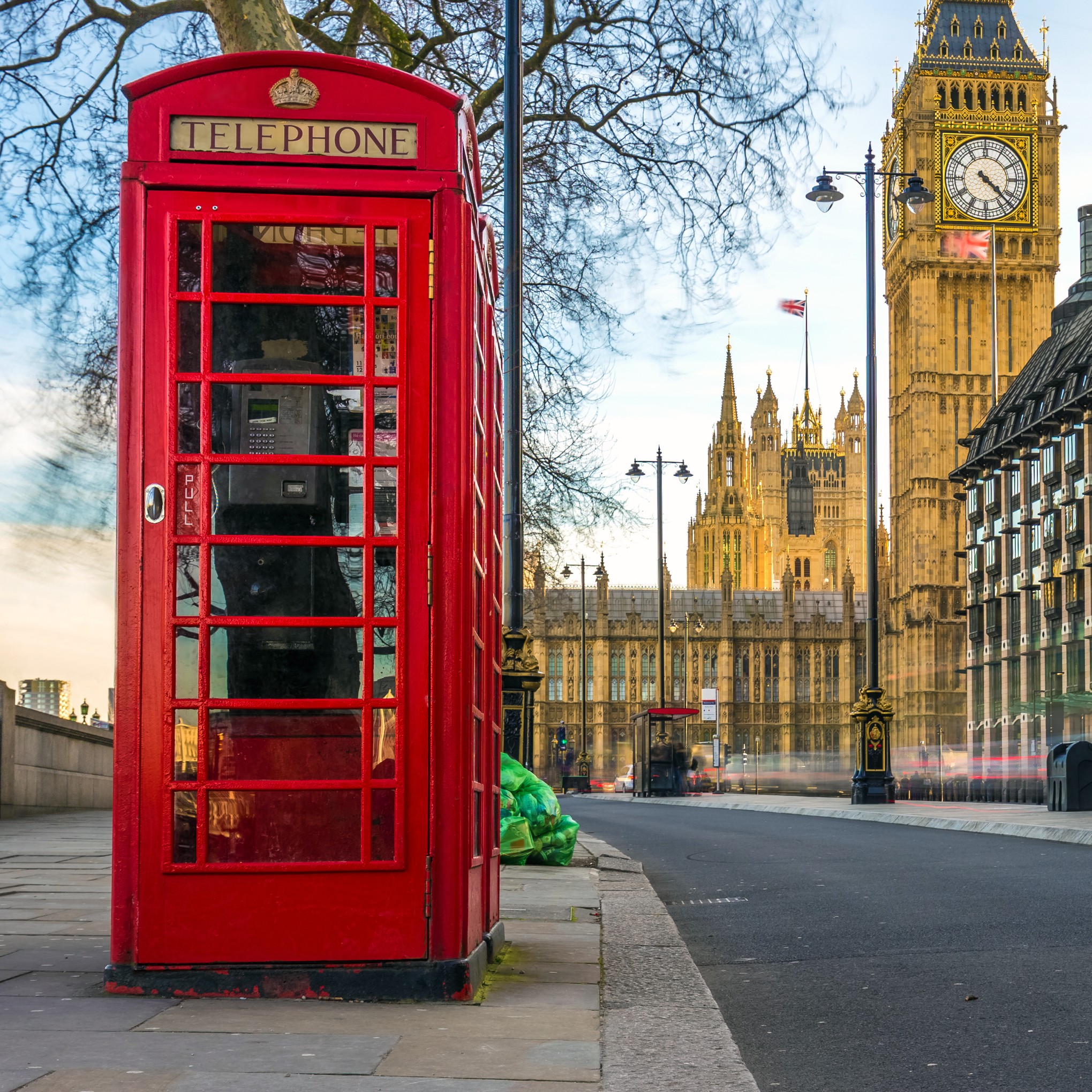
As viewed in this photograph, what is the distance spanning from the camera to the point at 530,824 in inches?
396

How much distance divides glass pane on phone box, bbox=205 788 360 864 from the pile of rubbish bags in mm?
4662

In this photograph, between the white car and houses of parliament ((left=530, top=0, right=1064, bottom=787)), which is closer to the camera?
the white car

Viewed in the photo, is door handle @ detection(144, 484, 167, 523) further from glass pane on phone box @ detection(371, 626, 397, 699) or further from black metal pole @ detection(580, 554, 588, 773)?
black metal pole @ detection(580, 554, 588, 773)

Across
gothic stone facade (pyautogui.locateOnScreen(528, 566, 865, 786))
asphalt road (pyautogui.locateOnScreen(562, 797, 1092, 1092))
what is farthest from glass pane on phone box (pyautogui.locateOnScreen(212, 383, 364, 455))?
gothic stone facade (pyautogui.locateOnScreen(528, 566, 865, 786))

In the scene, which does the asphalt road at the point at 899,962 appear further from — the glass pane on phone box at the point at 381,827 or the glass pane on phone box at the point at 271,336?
the glass pane on phone box at the point at 271,336

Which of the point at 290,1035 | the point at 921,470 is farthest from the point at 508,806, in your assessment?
the point at 921,470

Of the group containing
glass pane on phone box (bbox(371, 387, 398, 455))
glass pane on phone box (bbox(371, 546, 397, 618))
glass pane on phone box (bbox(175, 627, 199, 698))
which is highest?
glass pane on phone box (bbox(371, 387, 398, 455))

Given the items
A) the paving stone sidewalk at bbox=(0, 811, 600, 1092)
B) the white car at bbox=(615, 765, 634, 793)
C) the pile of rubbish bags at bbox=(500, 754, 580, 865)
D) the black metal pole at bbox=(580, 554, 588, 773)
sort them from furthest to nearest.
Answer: the white car at bbox=(615, 765, 634, 793), the black metal pole at bbox=(580, 554, 588, 773), the pile of rubbish bags at bbox=(500, 754, 580, 865), the paving stone sidewalk at bbox=(0, 811, 600, 1092)

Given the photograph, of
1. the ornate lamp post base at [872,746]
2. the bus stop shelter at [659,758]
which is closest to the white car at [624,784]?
the bus stop shelter at [659,758]

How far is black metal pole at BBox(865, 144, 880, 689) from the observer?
25.6 meters

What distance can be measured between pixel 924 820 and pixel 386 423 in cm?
1633

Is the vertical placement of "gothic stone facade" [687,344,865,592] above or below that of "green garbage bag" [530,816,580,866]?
above

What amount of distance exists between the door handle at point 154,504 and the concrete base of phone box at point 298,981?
133 centimetres

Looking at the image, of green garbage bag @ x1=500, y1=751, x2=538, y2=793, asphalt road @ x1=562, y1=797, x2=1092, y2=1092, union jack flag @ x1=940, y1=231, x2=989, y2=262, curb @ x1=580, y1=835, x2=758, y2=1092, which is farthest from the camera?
union jack flag @ x1=940, y1=231, x2=989, y2=262
